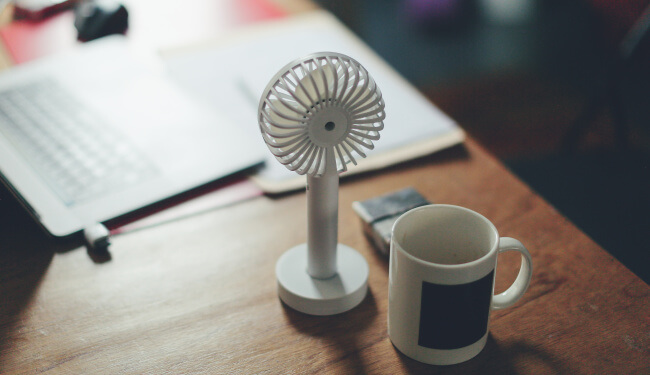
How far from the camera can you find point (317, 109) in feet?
1.62

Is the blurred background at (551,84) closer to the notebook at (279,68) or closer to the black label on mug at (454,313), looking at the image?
the notebook at (279,68)

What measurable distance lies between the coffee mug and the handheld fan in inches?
2.9

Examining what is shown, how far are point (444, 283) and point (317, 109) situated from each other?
7.0 inches

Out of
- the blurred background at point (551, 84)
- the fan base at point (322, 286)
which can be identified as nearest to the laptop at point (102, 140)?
the fan base at point (322, 286)

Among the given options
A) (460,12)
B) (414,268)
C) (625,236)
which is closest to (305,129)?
(414,268)

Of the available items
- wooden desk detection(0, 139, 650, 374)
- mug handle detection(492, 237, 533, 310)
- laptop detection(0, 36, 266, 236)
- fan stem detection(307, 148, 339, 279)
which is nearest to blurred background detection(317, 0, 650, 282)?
wooden desk detection(0, 139, 650, 374)

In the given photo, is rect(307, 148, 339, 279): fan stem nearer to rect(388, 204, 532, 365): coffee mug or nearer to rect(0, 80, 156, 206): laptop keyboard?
rect(388, 204, 532, 365): coffee mug

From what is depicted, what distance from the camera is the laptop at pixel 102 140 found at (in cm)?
74

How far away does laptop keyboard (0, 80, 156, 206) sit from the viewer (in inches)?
30.4

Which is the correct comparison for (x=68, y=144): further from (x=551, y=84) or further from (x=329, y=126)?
(x=551, y=84)

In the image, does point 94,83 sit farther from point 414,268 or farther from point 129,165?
point 414,268

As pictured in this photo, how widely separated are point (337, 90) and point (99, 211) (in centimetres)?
39

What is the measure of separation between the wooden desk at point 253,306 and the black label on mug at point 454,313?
0.10 ft

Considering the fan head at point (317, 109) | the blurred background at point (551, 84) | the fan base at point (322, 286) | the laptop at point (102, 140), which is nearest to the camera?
the fan head at point (317, 109)
